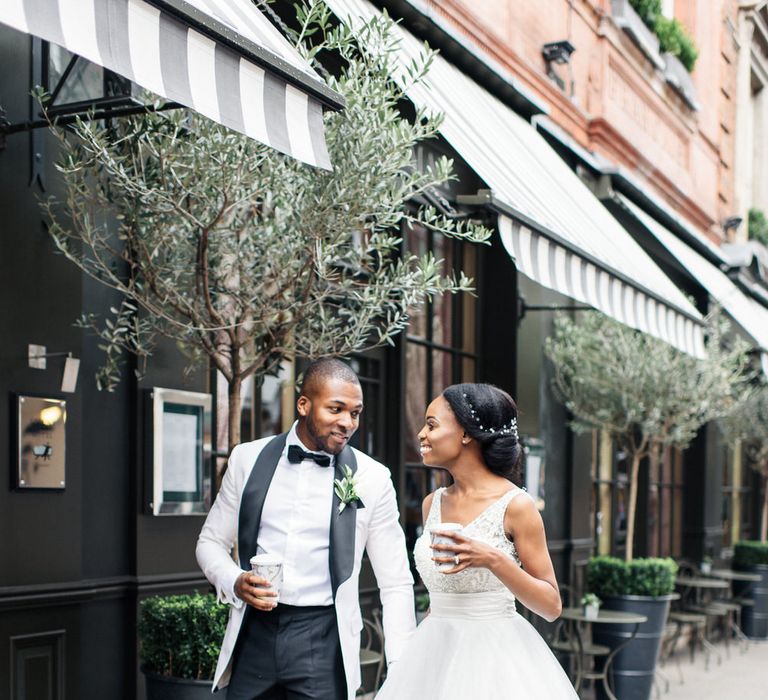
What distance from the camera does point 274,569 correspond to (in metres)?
3.83

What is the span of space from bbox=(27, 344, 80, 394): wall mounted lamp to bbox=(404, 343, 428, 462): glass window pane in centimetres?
364

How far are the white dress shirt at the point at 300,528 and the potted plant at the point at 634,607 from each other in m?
5.89

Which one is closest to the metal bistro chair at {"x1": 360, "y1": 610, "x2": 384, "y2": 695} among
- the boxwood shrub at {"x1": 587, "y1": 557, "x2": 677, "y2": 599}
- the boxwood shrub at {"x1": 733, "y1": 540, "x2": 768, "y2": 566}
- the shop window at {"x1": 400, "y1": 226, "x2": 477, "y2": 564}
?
the shop window at {"x1": 400, "y1": 226, "x2": 477, "y2": 564}

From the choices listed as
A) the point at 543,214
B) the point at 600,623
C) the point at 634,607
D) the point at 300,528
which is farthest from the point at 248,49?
the point at 634,607

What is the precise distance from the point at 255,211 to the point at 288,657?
6.43ft

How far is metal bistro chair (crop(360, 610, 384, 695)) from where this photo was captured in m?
7.19

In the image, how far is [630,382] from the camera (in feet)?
33.1

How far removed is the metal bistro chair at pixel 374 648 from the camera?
23.6 ft

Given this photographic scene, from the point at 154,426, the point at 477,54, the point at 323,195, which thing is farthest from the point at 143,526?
the point at 477,54

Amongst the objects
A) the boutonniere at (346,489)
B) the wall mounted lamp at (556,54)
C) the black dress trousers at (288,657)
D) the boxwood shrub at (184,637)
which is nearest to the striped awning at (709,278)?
the wall mounted lamp at (556,54)

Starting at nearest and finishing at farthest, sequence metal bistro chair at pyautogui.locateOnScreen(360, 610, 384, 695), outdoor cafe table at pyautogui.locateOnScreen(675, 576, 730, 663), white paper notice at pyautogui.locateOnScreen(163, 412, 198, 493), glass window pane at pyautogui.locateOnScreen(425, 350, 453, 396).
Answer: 1. white paper notice at pyautogui.locateOnScreen(163, 412, 198, 493)
2. metal bistro chair at pyautogui.locateOnScreen(360, 610, 384, 695)
3. glass window pane at pyautogui.locateOnScreen(425, 350, 453, 396)
4. outdoor cafe table at pyautogui.locateOnScreen(675, 576, 730, 663)

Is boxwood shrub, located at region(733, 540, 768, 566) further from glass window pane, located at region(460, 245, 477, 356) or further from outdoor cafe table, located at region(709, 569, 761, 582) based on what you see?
glass window pane, located at region(460, 245, 477, 356)

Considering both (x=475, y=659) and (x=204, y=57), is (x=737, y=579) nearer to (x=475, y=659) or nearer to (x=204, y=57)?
(x=475, y=659)

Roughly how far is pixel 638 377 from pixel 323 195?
5.76m
